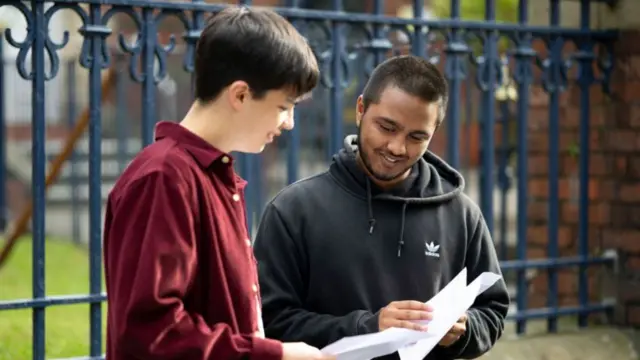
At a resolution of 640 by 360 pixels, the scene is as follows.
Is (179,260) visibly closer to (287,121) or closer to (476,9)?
(287,121)

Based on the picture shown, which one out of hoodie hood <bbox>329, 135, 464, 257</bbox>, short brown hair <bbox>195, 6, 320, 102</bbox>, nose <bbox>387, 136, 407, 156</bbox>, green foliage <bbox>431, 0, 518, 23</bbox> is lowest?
hoodie hood <bbox>329, 135, 464, 257</bbox>

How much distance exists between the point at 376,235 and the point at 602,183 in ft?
9.04

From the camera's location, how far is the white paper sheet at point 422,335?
254cm

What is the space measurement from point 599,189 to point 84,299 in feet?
8.22

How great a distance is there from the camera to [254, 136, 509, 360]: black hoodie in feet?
9.45

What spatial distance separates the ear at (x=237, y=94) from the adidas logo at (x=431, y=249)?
82 cm

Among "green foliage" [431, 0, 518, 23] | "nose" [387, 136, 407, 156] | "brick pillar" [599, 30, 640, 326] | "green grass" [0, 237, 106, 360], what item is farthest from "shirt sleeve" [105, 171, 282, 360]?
"green foliage" [431, 0, 518, 23]

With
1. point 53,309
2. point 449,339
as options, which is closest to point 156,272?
point 449,339

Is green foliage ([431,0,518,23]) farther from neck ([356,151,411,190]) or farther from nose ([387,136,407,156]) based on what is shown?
nose ([387,136,407,156])

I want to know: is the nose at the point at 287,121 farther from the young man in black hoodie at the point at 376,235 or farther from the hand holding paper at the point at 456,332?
the hand holding paper at the point at 456,332

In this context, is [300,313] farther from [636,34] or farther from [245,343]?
[636,34]

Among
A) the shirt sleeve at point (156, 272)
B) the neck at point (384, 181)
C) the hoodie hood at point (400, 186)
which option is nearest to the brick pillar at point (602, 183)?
the hoodie hood at point (400, 186)

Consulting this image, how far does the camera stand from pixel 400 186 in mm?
2994

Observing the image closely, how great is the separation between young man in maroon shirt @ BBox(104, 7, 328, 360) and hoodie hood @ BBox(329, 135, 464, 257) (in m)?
0.63
